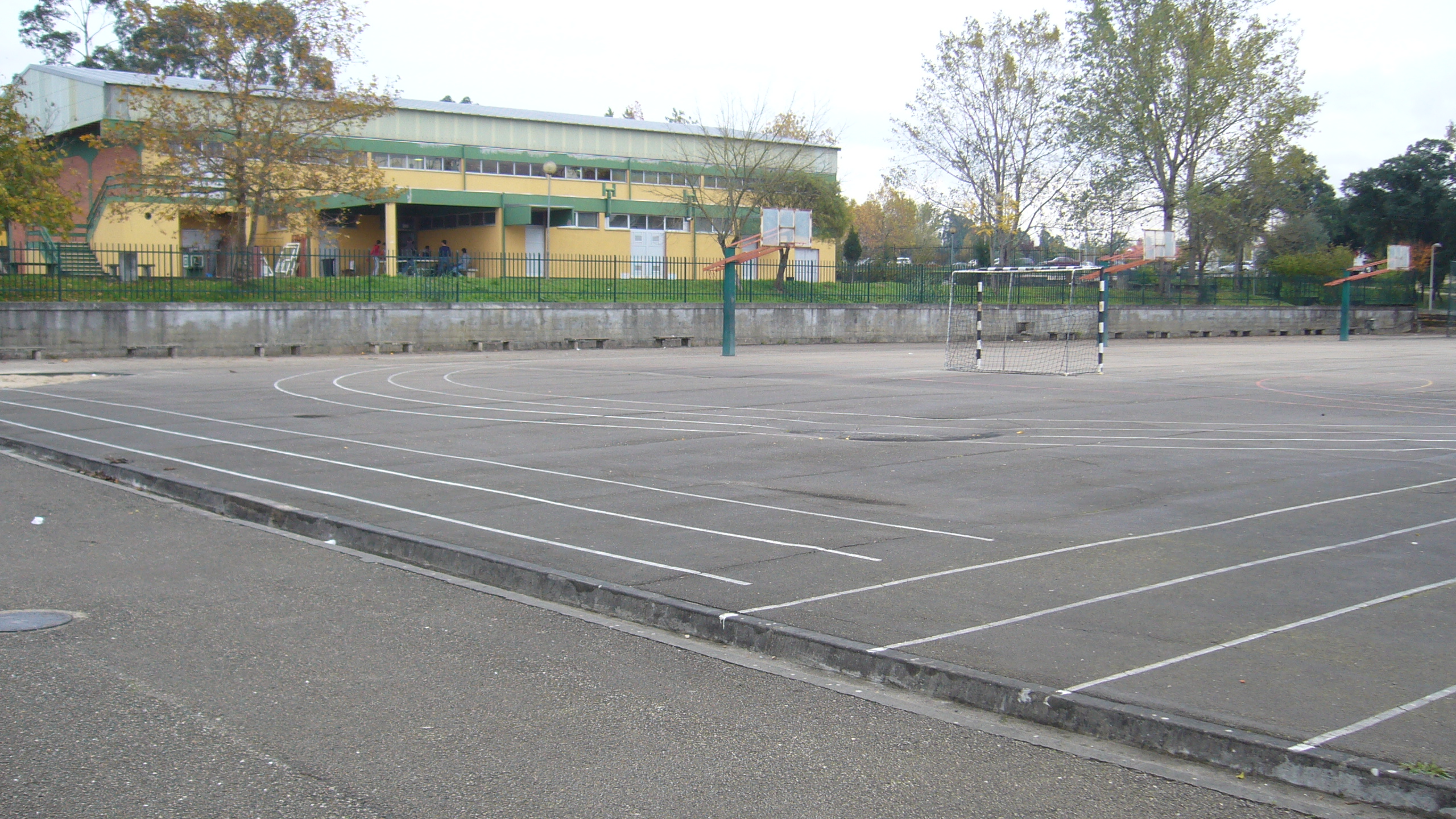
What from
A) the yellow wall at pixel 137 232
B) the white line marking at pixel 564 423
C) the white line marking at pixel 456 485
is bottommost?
the white line marking at pixel 456 485

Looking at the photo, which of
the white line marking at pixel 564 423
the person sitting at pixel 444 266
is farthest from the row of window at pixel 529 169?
the white line marking at pixel 564 423

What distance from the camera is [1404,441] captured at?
13602 mm

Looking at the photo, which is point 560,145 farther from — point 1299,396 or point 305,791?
point 305,791

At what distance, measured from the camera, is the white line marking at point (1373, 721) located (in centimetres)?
446

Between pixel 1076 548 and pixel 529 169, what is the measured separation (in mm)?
58395

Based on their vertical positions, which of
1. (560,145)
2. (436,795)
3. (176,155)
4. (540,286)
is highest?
(560,145)

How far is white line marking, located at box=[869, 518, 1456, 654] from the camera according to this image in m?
5.89

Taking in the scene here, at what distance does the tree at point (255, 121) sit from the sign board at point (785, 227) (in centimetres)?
1304

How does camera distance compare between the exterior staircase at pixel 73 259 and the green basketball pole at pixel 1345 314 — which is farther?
the green basketball pole at pixel 1345 314

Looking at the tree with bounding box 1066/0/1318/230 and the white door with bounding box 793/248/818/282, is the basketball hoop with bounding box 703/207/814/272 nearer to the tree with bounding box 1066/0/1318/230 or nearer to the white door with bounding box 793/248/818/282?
the white door with bounding box 793/248/818/282

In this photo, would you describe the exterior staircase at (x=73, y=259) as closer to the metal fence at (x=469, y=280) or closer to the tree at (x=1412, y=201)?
the metal fence at (x=469, y=280)

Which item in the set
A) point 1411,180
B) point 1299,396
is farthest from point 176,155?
point 1411,180

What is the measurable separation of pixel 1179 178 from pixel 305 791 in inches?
2230

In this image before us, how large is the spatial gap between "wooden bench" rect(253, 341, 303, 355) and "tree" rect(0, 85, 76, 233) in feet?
21.6
